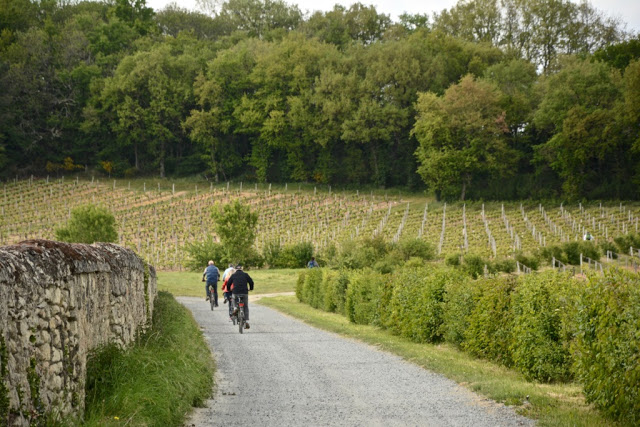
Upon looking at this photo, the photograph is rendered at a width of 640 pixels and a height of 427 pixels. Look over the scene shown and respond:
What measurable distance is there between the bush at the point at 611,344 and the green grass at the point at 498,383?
270 mm

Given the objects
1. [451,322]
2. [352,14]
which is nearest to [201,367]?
[451,322]

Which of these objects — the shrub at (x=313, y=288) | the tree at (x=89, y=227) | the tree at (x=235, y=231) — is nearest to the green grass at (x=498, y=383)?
the shrub at (x=313, y=288)

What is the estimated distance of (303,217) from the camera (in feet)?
207

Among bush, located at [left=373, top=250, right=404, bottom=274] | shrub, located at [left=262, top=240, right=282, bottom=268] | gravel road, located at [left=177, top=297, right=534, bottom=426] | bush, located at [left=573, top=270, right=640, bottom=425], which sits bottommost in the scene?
shrub, located at [left=262, top=240, right=282, bottom=268]

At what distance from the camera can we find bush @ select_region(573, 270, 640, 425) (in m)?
7.74

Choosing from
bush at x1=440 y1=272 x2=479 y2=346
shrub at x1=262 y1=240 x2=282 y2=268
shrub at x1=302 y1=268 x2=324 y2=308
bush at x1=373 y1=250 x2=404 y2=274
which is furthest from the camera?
shrub at x1=262 y1=240 x2=282 y2=268

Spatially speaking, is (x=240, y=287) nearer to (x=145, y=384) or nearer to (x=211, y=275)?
(x=211, y=275)

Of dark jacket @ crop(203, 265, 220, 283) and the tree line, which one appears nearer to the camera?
dark jacket @ crop(203, 265, 220, 283)

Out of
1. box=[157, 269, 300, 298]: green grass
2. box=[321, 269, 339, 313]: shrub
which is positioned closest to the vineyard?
box=[157, 269, 300, 298]: green grass

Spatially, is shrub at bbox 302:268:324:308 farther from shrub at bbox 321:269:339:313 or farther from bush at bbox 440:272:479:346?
bush at bbox 440:272:479:346

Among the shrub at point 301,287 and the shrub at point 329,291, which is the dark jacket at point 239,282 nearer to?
the shrub at point 329,291

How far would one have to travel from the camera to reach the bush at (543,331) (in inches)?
435

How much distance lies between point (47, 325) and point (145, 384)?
6.97ft

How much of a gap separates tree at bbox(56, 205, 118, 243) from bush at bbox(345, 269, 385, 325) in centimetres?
2926
